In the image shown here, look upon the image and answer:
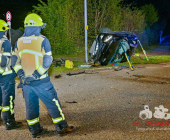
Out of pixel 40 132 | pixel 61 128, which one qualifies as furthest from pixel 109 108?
pixel 40 132

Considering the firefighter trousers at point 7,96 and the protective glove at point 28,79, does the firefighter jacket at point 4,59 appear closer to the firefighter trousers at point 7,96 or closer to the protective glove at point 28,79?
Answer: the firefighter trousers at point 7,96

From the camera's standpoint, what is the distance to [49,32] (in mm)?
17188

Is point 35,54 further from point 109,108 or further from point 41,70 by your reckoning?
point 109,108

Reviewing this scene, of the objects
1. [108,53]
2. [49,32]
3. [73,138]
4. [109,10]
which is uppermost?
[109,10]

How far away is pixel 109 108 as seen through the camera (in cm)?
514

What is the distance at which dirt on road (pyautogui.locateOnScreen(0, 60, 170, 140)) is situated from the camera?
380cm

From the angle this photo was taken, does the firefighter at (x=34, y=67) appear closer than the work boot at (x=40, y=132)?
Yes

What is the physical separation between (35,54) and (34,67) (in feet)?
0.73

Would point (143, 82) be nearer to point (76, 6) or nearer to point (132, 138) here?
point (132, 138)

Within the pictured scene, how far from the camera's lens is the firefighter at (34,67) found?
345cm

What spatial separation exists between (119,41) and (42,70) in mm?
8657

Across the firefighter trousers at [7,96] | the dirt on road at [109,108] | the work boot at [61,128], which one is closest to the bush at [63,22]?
the dirt on road at [109,108]

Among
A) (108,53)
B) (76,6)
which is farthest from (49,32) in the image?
(108,53)

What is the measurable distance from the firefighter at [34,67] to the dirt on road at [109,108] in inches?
21.4
